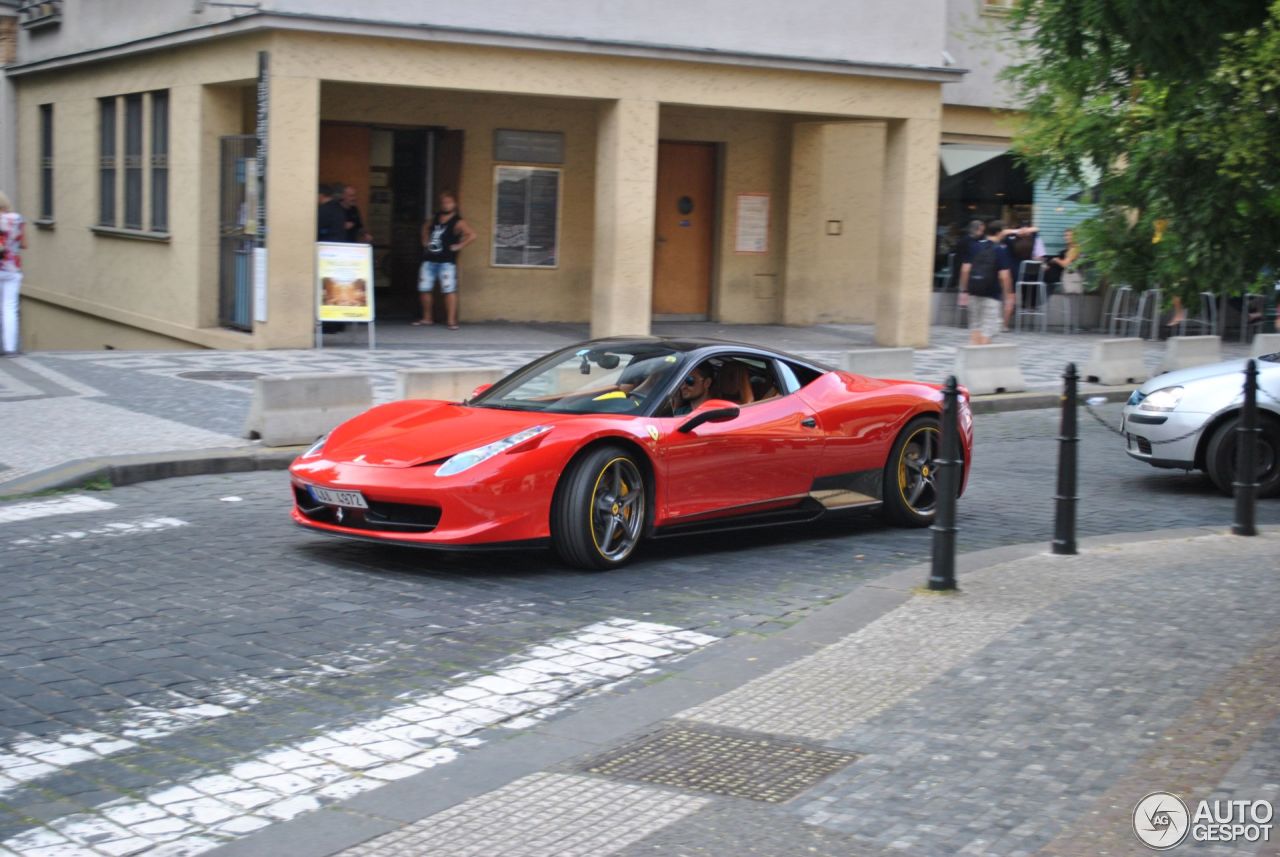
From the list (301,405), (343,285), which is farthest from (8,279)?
(301,405)

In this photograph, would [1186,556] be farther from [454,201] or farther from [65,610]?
[454,201]

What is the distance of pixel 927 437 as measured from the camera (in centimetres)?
989

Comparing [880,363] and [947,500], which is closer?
[947,500]

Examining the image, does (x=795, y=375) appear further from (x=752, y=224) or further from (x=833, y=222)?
(x=833, y=222)

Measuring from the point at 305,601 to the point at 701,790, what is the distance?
118 inches

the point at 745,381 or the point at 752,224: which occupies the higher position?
the point at 752,224

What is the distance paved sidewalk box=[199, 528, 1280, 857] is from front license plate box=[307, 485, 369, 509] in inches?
71.4

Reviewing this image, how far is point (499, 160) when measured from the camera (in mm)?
23172

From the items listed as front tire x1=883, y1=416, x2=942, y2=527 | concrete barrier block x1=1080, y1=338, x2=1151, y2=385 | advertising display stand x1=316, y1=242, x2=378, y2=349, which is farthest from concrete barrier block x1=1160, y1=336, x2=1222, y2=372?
front tire x1=883, y1=416, x2=942, y2=527

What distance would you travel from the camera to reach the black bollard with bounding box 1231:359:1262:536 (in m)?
9.30

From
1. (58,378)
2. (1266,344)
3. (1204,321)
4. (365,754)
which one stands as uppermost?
(1204,321)

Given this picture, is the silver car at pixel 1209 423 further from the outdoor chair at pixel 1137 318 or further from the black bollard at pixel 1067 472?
the outdoor chair at pixel 1137 318

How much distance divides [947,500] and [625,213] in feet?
44.0

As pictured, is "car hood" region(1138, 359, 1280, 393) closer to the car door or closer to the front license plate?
the car door
